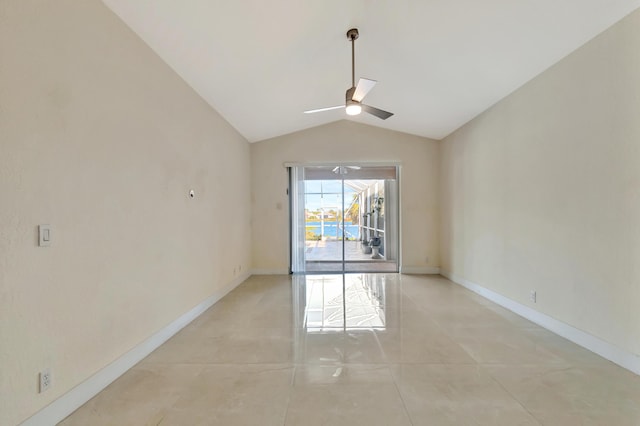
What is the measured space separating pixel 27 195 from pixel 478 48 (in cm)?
393

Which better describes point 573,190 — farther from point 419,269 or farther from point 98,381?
point 98,381

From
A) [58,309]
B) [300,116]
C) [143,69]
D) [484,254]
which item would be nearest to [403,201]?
[484,254]

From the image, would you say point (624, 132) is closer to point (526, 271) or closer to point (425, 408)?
point (526, 271)

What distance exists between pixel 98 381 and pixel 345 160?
5.07 m

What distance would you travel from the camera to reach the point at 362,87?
9.63 ft

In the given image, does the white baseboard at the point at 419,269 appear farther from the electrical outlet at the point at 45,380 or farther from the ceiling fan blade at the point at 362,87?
the electrical outlet at the point at 45,380

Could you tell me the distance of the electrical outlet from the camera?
1645mm

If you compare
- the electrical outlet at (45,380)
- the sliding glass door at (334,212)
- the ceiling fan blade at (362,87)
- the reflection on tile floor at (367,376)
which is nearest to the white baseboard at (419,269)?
the sliding glass door at (334,212)

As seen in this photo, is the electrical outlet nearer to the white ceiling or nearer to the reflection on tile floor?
the reflection on tile floor

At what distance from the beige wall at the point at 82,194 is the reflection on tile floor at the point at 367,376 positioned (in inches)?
17.5

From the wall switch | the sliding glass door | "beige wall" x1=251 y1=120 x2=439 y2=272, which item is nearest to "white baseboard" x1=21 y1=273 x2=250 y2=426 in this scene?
the wall switch

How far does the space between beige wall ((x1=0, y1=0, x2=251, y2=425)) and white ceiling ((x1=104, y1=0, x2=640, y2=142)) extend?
367 millimetres

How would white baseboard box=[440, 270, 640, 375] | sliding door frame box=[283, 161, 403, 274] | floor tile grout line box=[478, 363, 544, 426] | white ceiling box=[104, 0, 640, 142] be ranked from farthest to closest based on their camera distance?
sliding door frame box=[283, 161, 403, 274], white ceiling box=[104, 0, 640, 142], white baseboard box=[440, 270, 640, 375], floor tile grout line box=[478, 363, 544, 426]

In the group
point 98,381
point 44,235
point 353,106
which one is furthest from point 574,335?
point 44,235
